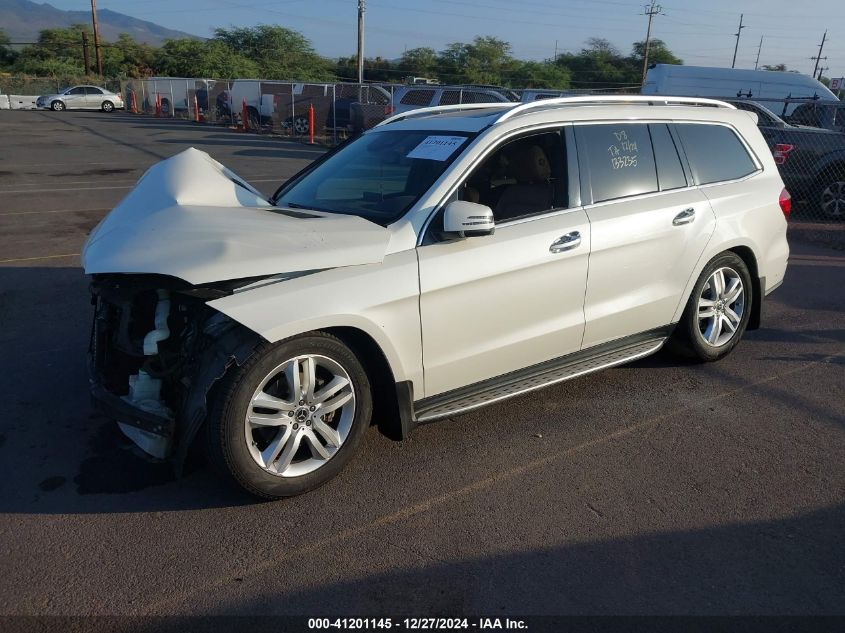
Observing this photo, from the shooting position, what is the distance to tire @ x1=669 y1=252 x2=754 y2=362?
507 cm

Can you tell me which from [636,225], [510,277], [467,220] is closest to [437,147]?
[467,220]

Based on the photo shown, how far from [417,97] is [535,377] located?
58.6 ft

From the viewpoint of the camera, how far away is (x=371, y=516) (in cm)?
338

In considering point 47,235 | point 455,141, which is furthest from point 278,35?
point 455,141

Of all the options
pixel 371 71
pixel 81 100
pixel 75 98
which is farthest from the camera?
pixel 371 71

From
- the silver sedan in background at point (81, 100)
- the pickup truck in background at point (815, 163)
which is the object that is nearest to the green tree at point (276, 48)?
the silver sedan in background at point (81, 100)

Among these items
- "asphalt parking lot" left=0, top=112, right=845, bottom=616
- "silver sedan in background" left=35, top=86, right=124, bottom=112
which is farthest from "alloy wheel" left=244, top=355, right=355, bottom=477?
"silver sedan in background" left=35, top=86, right=124, bottom=112

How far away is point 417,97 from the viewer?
2072 cm

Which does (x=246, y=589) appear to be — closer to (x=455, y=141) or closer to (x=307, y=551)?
(x=307, y=551)

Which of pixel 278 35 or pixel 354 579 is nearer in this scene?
pixel 354 579

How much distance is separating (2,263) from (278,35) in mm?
75574

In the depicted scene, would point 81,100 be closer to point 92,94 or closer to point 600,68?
point 92,94

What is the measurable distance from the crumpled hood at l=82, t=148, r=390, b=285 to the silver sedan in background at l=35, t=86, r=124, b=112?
4821 cm

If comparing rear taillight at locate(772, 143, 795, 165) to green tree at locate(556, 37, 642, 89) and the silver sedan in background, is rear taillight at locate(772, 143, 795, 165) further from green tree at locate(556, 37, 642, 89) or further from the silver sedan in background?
green tree at locate(556, 37, 642, 89)
